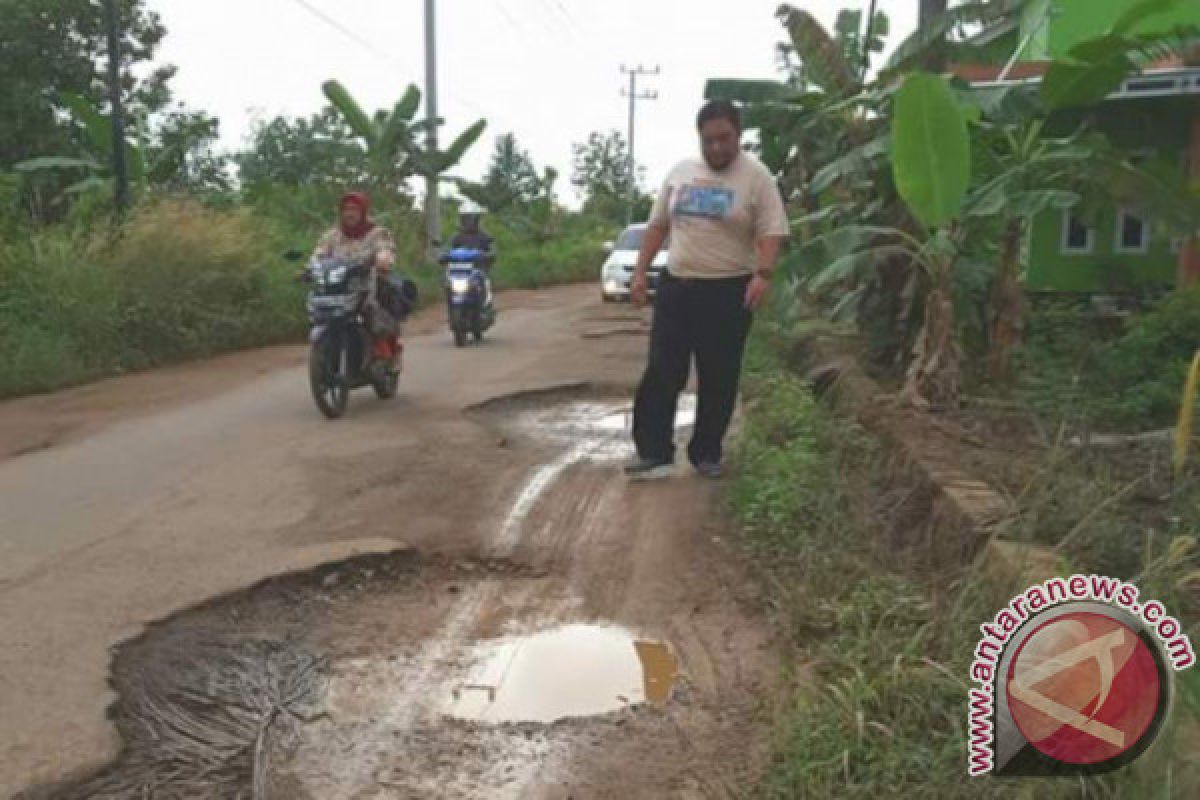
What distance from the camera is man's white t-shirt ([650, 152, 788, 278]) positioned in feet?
17.6

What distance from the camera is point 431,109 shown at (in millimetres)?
21344

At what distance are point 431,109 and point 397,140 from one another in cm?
91

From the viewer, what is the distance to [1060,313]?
8.80 m

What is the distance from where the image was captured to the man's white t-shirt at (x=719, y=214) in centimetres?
536

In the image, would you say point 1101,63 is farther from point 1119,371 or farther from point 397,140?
point 397,140

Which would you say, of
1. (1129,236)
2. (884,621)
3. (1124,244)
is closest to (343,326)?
(884,621)

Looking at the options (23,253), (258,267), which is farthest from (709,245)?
(258,267)

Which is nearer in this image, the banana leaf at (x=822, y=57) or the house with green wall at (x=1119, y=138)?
the banana leaf at (x=822, y=57)

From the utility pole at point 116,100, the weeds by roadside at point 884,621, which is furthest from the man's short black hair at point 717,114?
the utility pole at point 116,100

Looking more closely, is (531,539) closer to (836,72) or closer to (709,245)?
(709,245)

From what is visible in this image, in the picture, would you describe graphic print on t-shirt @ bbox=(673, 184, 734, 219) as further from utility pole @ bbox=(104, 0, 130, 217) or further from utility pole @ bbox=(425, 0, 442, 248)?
utility pole @ bbox=(425, 0, 442, 248)

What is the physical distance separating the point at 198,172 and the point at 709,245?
70.9 feet

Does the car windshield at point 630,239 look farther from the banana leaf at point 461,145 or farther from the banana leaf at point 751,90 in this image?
the banana leaf at point 751,90

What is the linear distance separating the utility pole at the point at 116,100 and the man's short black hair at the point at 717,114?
29.3 feet
